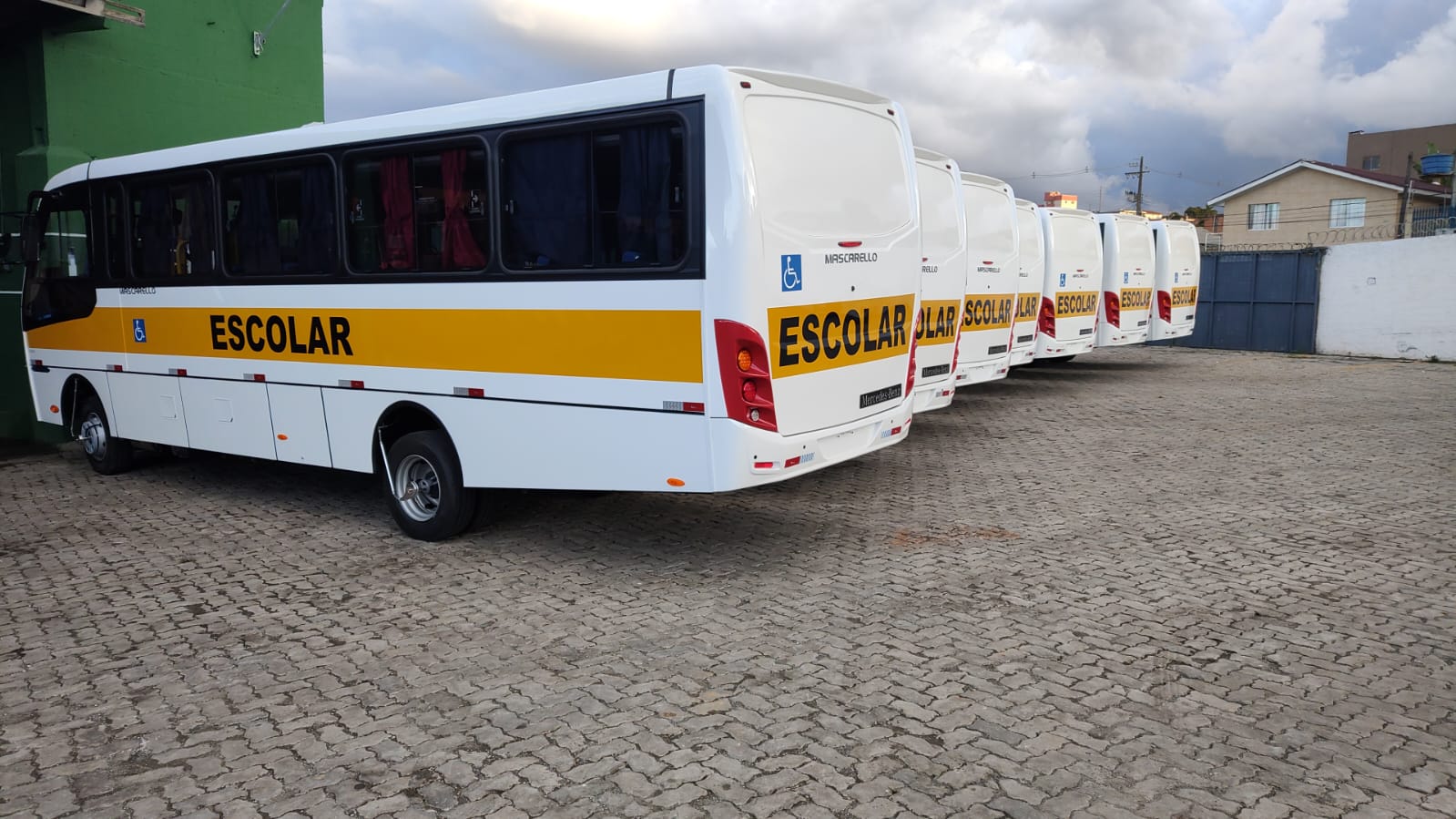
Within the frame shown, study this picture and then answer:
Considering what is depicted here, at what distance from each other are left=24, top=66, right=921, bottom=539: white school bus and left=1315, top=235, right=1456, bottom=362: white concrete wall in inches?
852

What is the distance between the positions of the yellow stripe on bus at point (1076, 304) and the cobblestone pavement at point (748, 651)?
7.54m

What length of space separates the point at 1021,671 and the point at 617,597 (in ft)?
7.89

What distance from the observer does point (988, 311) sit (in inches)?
529

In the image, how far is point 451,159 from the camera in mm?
6906

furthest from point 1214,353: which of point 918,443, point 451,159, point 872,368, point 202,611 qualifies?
point 202,611

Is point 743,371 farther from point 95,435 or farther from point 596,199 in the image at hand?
point 95,435

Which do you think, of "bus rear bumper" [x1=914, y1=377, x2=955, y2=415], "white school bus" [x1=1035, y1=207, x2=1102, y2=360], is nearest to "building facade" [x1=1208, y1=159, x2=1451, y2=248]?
"white school bus" [x1=1035, y1=207, x2=1102, y2=360]

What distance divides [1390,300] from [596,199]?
79.8ft

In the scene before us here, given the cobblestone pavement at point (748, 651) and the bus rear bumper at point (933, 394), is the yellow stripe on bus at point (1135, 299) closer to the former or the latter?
the bus rear bumper at point (933, 394)

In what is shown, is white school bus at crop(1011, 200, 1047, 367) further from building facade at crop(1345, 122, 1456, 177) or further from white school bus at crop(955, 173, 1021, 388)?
building facade at crop(1345, 122, 1456, 177)

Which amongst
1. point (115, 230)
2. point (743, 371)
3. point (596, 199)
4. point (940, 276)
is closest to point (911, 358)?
point (743, 371)

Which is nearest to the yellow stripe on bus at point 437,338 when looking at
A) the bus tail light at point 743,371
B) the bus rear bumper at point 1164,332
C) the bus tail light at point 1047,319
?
the bus tail light at point 743,371

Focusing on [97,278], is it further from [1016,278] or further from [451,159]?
[1016,278]

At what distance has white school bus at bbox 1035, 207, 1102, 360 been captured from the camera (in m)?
16.6
